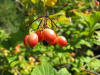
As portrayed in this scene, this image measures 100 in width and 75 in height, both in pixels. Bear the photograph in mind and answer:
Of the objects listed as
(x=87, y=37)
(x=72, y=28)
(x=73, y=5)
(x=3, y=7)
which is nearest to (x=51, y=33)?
(x=87, y=37)

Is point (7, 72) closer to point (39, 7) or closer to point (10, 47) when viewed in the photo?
point (10, 47)

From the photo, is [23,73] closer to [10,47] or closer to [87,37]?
[10,47]

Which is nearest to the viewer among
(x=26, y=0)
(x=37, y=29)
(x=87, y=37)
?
(x=37, y=29)

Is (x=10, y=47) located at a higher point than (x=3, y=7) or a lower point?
lower

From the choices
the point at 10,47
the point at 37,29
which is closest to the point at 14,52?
the point at 10,47

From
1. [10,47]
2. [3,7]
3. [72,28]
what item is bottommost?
[10,47]

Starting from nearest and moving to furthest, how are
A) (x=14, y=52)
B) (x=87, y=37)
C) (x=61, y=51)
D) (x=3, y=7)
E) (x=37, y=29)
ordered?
(x=37, y=29)
(x=61, y=51)
(x=87, y=37)
(x=14, y=52)
(x=3, y=7)

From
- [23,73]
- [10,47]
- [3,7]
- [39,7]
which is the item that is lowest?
[23,73]

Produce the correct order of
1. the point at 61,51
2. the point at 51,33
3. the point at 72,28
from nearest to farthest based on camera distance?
the point at 51,33
the point at 61,51
the point at 72,28

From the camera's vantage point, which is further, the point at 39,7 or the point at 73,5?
the point at 73,5
